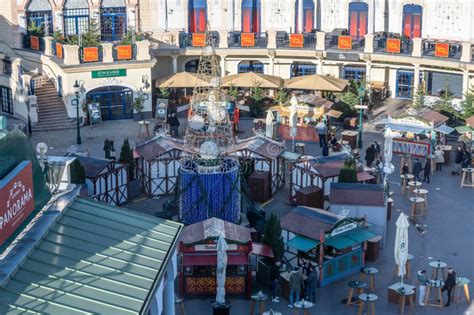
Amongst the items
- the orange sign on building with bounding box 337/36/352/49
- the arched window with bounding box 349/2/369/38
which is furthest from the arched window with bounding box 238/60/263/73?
the arched window with bounding box 349/2/369/38

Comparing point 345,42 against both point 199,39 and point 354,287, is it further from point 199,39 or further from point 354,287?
point 354,287

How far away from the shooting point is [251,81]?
55.0 meters

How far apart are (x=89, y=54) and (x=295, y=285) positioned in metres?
26.9

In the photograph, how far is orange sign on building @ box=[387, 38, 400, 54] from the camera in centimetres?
5481

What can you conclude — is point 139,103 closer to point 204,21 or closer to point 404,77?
point 204,21

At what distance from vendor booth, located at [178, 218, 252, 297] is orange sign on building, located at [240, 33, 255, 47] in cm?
2718

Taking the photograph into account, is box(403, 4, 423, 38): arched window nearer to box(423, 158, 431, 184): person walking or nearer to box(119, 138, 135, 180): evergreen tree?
box(423, 158, 431, 184): person walking

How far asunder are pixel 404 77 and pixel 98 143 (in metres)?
19.1

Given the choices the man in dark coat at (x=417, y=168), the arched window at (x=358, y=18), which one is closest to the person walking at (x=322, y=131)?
the man in dark coat at (x=417, y=168)

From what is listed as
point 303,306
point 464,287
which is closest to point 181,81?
point 464,287

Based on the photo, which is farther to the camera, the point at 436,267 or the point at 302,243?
Answer: the point at 302,243

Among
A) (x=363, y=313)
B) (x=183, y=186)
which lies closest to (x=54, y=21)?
(x=183, y=186)

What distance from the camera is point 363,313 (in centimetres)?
3058

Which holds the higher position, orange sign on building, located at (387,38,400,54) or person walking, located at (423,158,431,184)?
orange sign on building, located at (387,38,400,54)
